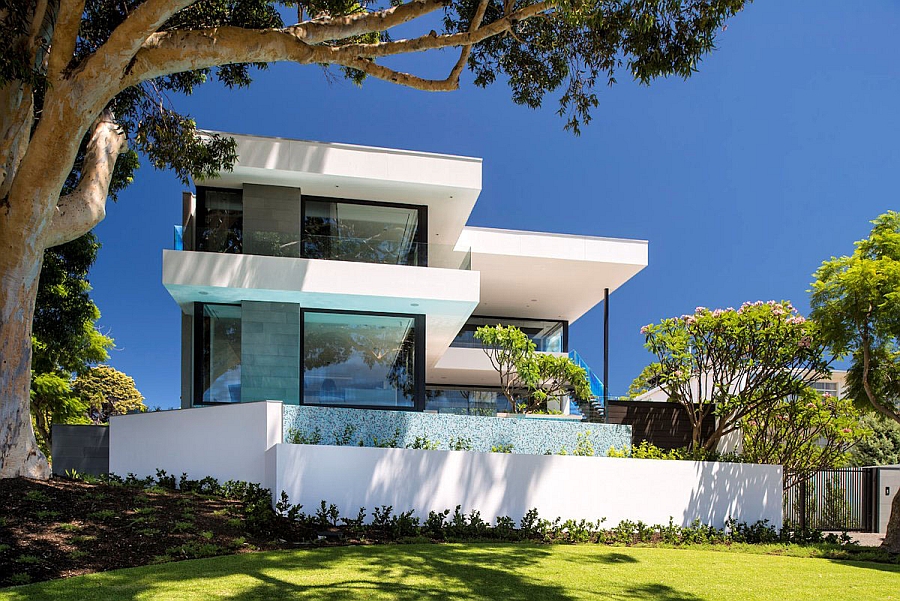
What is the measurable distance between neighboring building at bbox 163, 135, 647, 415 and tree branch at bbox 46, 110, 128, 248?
10.7 ft

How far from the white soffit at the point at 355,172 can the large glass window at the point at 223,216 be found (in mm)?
322

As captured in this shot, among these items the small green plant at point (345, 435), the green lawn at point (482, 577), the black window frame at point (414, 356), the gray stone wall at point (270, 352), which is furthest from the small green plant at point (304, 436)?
the green lawn at point (482, 577)

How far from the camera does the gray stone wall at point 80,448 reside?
12508 millimetres

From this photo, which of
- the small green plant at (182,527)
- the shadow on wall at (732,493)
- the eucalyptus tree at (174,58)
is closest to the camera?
the small green plant at (182,527)

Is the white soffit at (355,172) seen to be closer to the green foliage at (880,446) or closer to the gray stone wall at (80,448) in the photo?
the gray stone wall at (80,448)

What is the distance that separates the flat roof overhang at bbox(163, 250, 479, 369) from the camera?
14.3 meters

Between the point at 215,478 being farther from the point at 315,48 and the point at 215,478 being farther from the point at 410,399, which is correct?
the point at 315,48

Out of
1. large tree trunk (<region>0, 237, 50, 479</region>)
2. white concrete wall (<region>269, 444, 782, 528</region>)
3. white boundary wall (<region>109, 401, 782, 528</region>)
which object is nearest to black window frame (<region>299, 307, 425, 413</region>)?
white boundary wall (<region>109, 401, 782, 528</region>)

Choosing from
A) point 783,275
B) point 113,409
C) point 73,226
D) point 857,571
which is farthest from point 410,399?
point 783,275

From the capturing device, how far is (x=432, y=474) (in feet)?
35.8

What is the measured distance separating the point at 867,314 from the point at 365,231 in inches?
406

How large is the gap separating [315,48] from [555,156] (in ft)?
346

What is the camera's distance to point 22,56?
850cm

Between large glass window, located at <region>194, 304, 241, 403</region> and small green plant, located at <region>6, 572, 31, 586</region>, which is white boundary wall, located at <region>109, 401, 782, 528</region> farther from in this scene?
small green plant, located at <region>6, 572, 31, 586</region>
